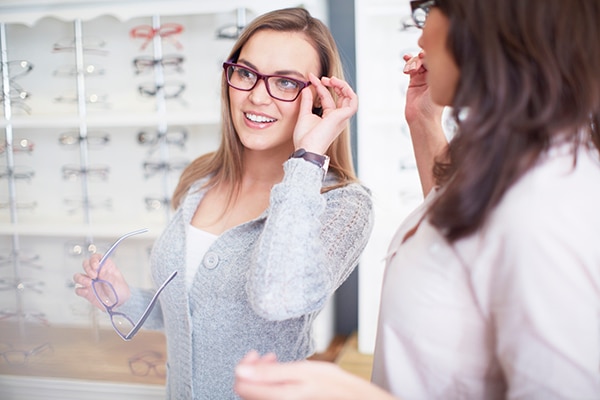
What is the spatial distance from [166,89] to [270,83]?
1.20m

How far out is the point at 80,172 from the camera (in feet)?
6.13

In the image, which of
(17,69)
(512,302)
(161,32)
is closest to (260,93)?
(512,302)

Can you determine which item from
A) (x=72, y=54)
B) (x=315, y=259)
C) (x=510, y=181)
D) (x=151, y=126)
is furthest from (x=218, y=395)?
(x=72, y=54)

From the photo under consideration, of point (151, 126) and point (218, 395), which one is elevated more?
point (151, 126)

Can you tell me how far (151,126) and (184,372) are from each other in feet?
4.15

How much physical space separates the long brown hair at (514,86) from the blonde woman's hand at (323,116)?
28 cm

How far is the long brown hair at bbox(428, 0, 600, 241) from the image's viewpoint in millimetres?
439

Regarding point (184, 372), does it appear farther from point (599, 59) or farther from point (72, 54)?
point (72, 54)

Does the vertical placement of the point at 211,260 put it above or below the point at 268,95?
below

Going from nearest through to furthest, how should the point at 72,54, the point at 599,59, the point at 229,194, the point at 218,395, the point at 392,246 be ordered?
1. the point at 599,59
2. the point at 392,246
3. the point at 218,395
4. the point at 229,194
5. the point at 72,54

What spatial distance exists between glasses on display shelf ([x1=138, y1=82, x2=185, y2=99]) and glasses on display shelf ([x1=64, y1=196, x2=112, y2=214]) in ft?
1.33

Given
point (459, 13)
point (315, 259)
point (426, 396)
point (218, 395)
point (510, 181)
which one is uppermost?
point (459, 13)

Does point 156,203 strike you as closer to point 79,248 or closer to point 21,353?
point 79,248

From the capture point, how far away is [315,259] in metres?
0.66
